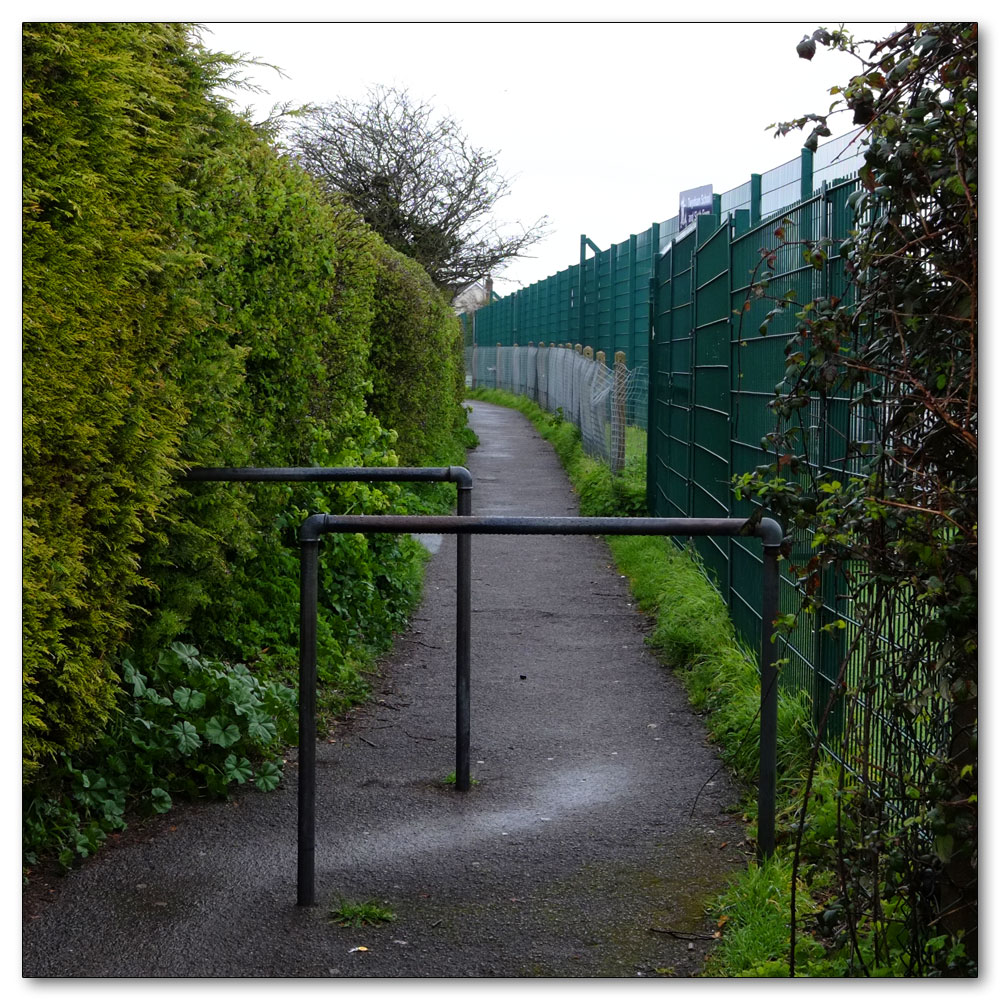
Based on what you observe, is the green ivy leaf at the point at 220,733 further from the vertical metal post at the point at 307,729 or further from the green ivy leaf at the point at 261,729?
the vertical metal post at the point at 307,729

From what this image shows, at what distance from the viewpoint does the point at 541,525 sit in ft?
12.4

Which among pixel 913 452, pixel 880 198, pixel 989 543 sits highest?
pixel 880 198

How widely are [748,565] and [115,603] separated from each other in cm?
340

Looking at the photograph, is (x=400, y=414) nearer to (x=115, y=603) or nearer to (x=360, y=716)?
(x=360, y=716)

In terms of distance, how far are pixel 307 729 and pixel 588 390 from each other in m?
12.4

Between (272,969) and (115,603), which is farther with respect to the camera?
(115,603)

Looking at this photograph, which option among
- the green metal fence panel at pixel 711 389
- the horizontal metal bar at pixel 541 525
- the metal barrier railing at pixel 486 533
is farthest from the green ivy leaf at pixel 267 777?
the green metal fence panel at pixel 711 389

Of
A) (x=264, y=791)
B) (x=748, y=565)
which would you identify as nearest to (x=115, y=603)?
(x=264, y=791)

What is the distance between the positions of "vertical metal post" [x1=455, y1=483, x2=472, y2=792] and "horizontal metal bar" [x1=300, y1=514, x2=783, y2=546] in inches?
31.5

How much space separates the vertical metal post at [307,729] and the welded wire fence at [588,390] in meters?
8.95

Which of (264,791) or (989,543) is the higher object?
(989,543)

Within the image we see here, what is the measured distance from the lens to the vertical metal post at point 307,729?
368cm

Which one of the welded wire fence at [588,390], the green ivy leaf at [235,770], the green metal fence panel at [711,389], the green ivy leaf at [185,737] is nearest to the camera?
the green ivy leaf at [185,737]

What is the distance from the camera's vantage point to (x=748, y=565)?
6320 mm
